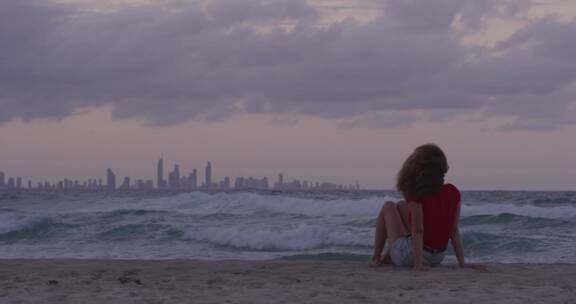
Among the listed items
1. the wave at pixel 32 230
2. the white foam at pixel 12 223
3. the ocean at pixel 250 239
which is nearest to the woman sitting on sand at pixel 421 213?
the ocean at pixel 250 239

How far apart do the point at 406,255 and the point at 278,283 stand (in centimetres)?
143

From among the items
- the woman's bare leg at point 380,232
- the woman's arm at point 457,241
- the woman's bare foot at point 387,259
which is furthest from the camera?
the woman's bare foot at point 387,259

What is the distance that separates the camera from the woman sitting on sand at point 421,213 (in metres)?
7.15

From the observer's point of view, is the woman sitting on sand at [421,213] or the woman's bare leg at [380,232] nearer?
the woman sitting on sand at [421,213]

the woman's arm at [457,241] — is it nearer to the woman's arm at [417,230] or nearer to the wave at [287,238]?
the woman's arm at [417,230]

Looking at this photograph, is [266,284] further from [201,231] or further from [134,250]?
[201,231]

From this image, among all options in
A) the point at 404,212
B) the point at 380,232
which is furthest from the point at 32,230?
the point at 404,212

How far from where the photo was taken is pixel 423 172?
714cm

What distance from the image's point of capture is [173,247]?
53.6 ft

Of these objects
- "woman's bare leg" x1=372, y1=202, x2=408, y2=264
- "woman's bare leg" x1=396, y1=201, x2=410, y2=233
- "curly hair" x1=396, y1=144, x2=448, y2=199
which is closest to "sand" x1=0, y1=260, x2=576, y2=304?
"woman's bare leg" x1=372, y1=202, x2=408, y2=264

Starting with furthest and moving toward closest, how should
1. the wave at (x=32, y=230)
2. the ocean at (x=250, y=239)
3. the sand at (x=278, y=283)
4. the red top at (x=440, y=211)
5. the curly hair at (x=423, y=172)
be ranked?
the wave at (x=32, y=230) → the ocean at (x=250, y=239) → the red top at (x=440, y=211) → the curly hair at (x=423, y=172) → the sand at (x=278, y=283)

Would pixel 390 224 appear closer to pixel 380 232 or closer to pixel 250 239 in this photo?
pixel 380 232

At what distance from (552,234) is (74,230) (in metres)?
12.5

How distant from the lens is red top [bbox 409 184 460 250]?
24.0 ft
